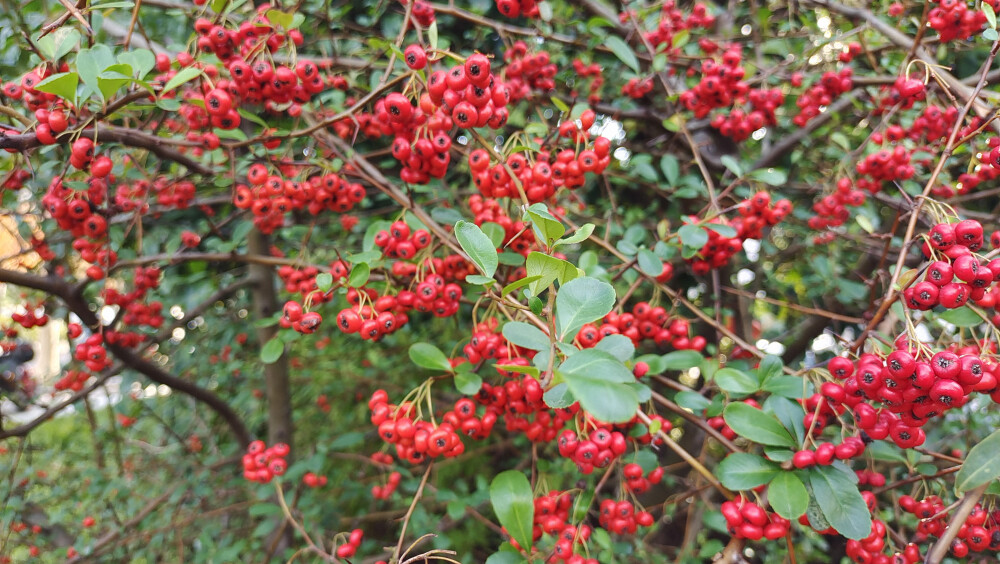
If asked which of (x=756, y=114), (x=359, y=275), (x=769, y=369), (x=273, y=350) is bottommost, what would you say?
(x=769, y=369)

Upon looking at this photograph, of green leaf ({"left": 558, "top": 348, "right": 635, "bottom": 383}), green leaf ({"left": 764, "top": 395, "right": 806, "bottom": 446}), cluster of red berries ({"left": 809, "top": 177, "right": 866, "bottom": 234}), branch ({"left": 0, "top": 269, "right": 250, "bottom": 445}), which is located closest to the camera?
green leaf ({"left": 558, "top": 348, "right": 635, "bottom": 383})

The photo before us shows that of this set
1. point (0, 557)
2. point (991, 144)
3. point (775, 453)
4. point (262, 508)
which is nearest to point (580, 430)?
point (775, 453)

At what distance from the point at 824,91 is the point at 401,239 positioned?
81.1 inches

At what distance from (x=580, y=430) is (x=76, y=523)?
3855mm

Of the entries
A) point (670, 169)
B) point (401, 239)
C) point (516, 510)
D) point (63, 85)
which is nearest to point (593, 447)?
point (516, 510)

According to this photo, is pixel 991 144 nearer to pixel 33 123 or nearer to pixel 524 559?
pixel 524 559

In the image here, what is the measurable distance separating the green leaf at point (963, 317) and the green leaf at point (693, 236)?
0.71 metres

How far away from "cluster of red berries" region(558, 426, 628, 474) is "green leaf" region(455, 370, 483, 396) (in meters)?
0.30

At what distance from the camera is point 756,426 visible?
145 cm

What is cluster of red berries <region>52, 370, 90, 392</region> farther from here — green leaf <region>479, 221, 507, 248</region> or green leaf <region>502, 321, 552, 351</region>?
green leaf <region>502, 321, 552, 351</region>

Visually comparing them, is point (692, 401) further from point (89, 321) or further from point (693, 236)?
point (89, 321)

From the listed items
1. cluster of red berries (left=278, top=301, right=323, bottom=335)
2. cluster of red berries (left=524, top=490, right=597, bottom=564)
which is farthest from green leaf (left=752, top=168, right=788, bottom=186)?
cluster of red berries (left=278, top=301, right=323, bottom=335)

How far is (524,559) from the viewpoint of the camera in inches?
61.3

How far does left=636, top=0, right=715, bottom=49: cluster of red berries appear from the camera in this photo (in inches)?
104
